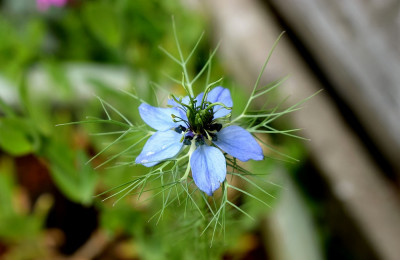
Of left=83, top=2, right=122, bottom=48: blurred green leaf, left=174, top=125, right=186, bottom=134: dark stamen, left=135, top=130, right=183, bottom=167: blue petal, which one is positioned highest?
left=135, top=130, right=183, bottom=167: blue petal

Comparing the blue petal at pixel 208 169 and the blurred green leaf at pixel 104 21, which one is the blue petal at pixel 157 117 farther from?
the blurred green leaf at pixel 104 21

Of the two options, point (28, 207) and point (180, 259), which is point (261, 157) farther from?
point (28, 207)

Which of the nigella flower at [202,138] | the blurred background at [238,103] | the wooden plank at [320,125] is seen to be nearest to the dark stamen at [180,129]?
the nigella flower at [202,138]

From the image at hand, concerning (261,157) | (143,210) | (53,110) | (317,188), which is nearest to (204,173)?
(261,157)

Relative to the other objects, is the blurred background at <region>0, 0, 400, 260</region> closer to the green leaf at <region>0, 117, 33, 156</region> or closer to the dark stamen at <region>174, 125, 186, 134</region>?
the green leaf at <region>0, 117, 33, 156</region>

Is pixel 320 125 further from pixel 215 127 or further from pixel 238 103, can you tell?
pixel 215 127

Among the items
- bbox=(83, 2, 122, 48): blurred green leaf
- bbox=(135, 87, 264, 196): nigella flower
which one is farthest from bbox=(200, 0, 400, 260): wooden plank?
bbox=(135, 87, 264, 196): nigella flower
